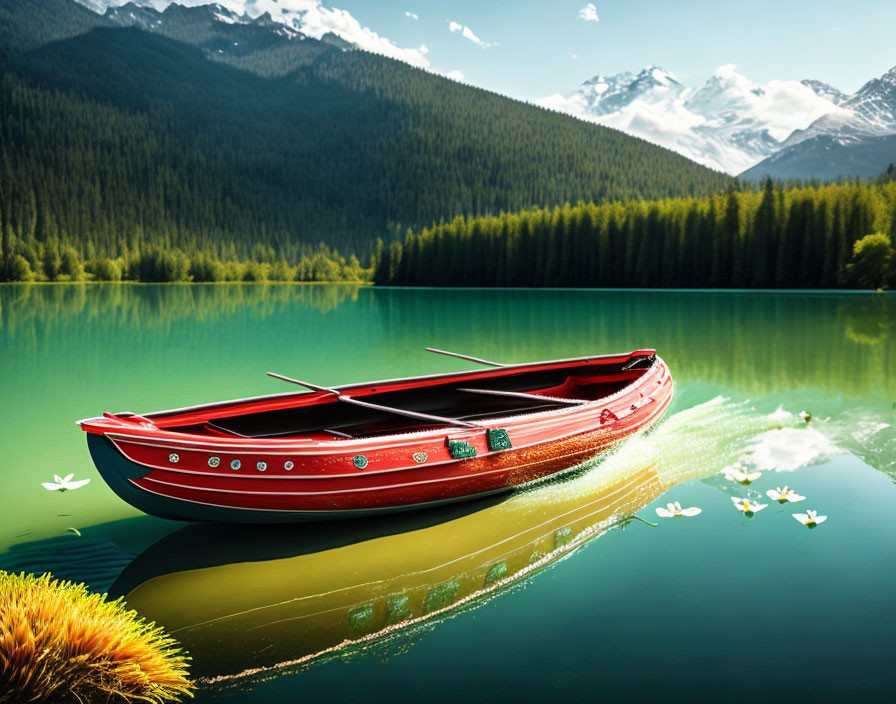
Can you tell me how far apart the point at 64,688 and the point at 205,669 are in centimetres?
154

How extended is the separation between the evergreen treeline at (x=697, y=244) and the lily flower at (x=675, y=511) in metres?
69.3

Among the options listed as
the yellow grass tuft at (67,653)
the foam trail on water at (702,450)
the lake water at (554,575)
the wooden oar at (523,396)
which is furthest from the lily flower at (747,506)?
the yellow grass tuft at (67,653)

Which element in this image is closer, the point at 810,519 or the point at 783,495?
the point at 810,519

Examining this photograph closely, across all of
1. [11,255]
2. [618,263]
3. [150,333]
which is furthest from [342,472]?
[11,255]

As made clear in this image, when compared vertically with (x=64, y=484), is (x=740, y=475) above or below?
above

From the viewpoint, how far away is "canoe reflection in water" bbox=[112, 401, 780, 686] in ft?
19.7

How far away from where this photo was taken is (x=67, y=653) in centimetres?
417

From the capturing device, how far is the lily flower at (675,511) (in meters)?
8.74

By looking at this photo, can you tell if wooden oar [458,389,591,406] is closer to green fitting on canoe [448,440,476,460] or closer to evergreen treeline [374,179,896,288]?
green fitting on canoe [448,440,476,460]

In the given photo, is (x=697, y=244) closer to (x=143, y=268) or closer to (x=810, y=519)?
(x=810, y=519)

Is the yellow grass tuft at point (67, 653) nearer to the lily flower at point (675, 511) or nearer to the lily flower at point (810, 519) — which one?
the lily flower at point (675, 511)

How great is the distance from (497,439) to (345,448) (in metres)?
2.04

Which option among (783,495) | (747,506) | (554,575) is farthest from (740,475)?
(554,575)

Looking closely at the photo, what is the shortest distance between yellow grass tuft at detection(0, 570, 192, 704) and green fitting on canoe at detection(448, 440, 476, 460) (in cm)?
428
